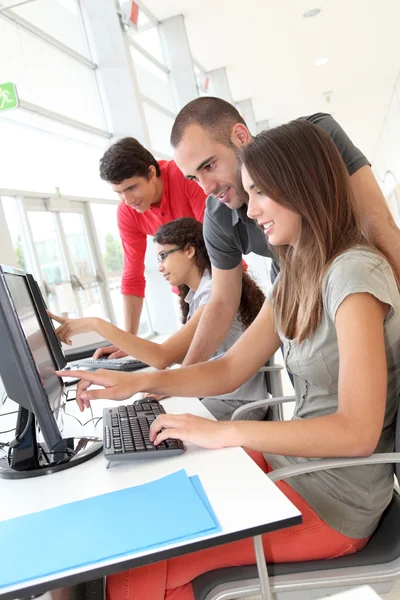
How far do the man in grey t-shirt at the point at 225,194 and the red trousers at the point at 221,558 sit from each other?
678 millimetres

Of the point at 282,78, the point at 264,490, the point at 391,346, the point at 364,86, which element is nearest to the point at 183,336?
the point at 391,346

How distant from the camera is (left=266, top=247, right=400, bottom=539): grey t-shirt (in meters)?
1.13

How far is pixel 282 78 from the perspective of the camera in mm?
10422

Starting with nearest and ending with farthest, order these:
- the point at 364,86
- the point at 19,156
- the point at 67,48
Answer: the point at 19,156 → the point at 67,48 → the point at 364,86

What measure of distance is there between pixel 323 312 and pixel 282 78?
10.1m

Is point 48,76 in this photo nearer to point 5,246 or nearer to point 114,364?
point 5,246

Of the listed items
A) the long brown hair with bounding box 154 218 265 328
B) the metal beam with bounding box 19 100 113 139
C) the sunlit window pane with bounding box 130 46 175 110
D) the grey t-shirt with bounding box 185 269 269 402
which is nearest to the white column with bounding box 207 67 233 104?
the sunlit window pane with bounding box 130 46 175 110

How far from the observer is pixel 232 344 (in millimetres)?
2238

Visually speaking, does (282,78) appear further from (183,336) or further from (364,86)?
(183,336)

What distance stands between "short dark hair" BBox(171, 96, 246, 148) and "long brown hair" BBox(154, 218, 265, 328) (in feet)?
2.11

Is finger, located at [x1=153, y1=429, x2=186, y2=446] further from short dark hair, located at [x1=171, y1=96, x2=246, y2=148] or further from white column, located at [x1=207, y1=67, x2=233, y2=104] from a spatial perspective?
white column, located at [x1=207, y1=67, x2=233, y2=104]

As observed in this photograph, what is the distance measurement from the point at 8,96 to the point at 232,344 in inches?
81.5

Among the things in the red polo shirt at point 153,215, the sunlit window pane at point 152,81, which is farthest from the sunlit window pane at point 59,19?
the red polo shirt at point 153,215

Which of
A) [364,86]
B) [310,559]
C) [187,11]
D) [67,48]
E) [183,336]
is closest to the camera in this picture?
[310,559]
